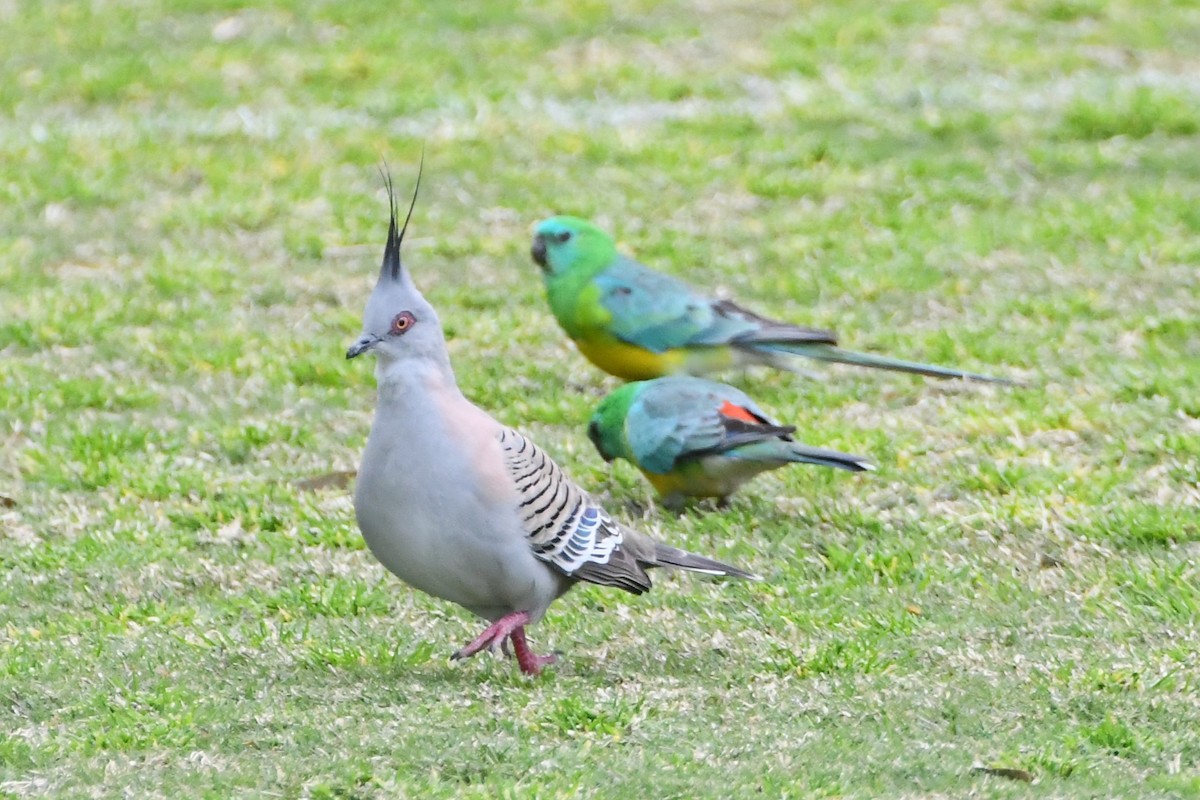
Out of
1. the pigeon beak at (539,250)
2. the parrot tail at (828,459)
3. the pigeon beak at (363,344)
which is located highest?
the pigeon beak at (363,344)

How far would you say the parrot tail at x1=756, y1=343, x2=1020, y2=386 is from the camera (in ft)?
24.9

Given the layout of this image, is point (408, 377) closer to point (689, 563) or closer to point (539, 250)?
point (689, 563)

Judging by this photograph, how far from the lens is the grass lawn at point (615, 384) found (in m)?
4.61

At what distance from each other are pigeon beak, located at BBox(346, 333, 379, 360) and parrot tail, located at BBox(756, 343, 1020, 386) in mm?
3241

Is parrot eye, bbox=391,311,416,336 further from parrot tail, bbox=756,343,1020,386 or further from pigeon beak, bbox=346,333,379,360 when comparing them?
parrot tail, bbox=756,343,1020,386

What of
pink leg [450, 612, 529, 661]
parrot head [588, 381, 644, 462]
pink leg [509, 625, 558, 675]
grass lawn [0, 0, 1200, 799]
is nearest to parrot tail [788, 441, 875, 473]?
grass lawn [0, 0, 1200, 799]

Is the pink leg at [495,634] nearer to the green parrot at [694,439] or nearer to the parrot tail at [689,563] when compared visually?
the parrot tail at [689,563]

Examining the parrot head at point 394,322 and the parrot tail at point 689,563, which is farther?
the parrot tail at point 689,563

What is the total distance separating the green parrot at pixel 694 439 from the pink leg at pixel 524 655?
155 cm

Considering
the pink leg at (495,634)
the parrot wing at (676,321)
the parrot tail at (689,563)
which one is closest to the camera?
the pink leg at (495,634)

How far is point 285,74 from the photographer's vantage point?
12398 mm

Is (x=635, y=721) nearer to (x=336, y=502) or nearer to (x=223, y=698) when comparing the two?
(x=223, y=698)

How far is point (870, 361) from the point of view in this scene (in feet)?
25.0

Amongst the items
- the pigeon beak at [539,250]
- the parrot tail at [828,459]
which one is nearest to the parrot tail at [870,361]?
the pigeon beak at [539,250]
